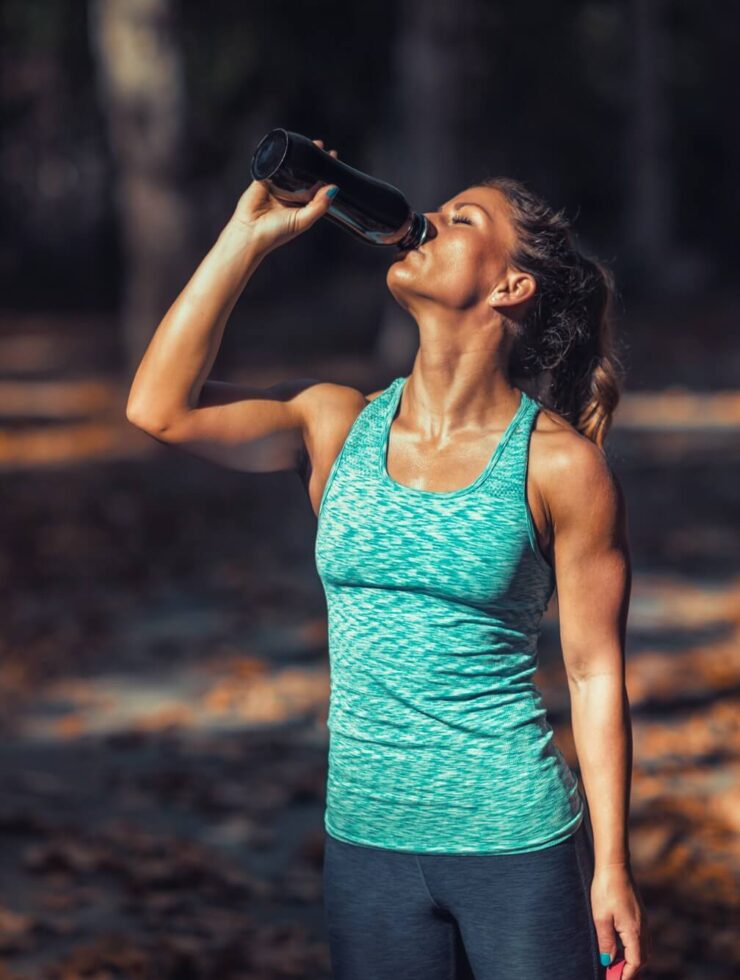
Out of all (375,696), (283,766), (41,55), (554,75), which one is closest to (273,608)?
(283,766)

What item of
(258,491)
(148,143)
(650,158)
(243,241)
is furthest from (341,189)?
(650,158)

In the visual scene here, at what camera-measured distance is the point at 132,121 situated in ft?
46.8

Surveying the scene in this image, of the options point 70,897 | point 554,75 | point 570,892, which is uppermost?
point 554,75

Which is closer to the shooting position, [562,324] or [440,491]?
[440,491]

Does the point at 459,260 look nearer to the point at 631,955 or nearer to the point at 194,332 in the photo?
the point at 194,332

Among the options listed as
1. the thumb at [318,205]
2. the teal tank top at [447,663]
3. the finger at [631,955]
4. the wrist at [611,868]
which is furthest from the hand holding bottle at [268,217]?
the finger at [631,955]

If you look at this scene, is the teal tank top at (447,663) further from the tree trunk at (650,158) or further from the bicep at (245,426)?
the tree trunk at (650,158)

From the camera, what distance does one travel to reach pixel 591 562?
260cm

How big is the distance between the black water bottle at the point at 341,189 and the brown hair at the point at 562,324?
0.19 m

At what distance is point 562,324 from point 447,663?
0.65 metres

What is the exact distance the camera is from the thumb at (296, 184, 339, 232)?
2642 millimetres

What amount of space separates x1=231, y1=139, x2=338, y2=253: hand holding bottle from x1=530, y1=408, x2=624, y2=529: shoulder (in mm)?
552

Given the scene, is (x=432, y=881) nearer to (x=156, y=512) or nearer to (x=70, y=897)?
(x=70, y=897)

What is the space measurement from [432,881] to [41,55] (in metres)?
39.3
